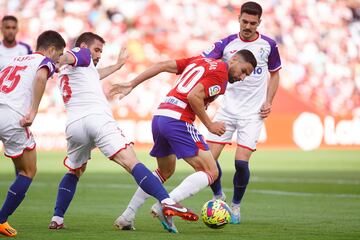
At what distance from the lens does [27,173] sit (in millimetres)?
7961

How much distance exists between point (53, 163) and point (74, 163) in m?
12.4

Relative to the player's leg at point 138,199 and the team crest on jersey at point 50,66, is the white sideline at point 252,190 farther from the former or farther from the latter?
the team crest on jersey at point 50,66

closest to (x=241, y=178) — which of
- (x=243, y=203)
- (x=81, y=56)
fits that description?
(x=243, y=203)

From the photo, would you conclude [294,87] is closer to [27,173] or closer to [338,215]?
[338,215]

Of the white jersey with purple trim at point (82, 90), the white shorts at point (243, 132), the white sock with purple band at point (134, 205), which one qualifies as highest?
the white jersey with purple trim at point (82, 90)

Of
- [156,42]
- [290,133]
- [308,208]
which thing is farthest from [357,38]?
[308,208]

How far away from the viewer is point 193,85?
26.5 feet

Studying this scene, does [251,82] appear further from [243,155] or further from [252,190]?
[252,190]

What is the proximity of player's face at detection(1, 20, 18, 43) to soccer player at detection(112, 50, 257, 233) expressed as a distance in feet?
16.6

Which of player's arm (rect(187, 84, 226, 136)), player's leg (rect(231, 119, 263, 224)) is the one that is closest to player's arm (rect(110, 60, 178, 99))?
player's arm (rect(187, 84, 226, 136))

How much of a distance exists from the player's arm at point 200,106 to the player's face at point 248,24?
2233 millimetres

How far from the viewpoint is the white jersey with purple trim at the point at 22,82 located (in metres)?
7.80

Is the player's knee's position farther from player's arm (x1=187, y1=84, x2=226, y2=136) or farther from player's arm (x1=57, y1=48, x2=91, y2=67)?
player's arm (x1=187, y1=84, x2=226, y2=136)

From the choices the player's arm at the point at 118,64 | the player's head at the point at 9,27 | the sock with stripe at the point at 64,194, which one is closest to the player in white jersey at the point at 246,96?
the player's arm at the point at 118,64
